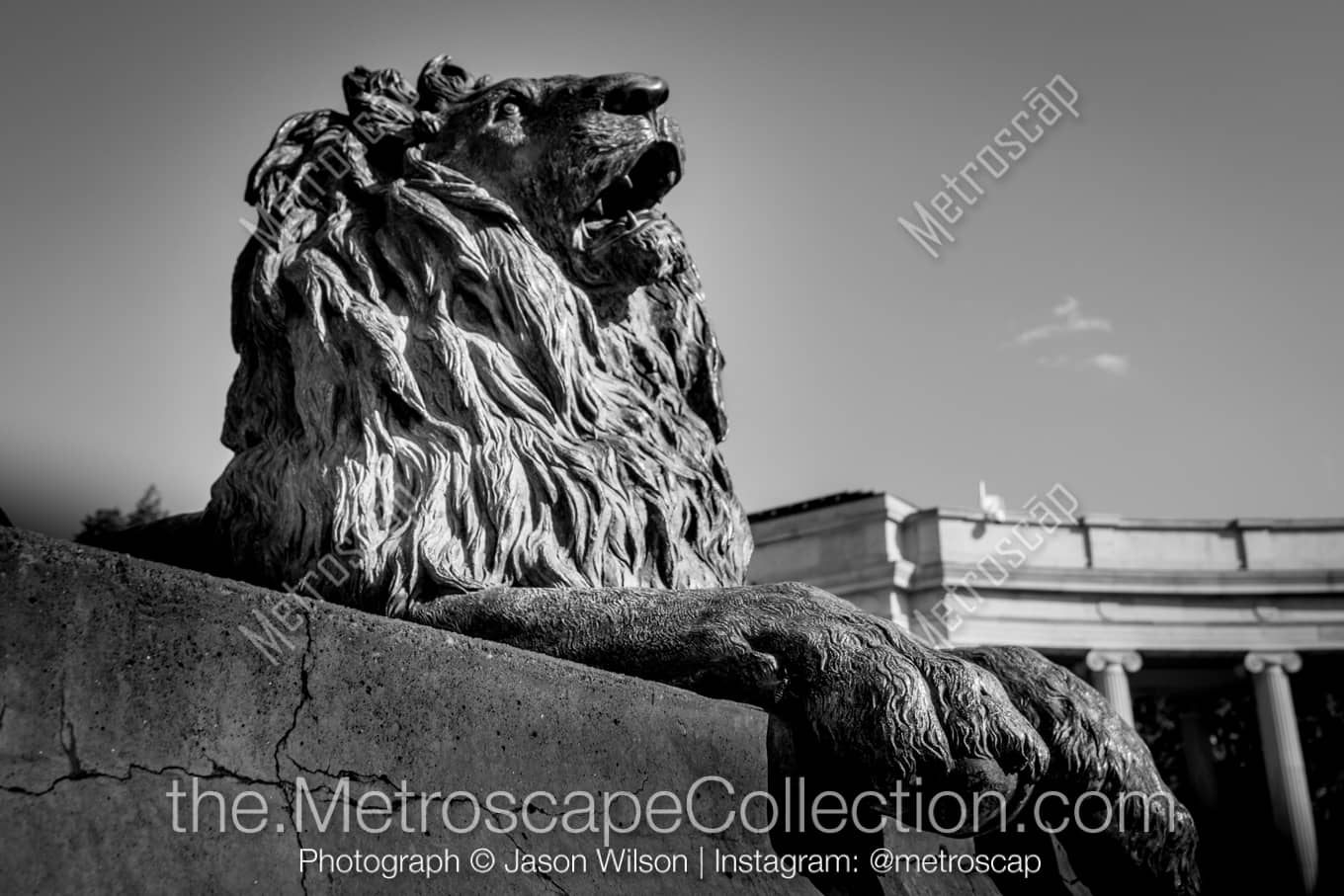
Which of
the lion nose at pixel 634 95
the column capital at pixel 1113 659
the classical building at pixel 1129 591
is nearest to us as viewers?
the lion nose at pixel 634 95

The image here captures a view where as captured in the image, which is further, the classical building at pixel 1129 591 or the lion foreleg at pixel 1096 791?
the classical building at pixel 1129 591

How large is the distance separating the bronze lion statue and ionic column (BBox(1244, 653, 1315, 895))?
87.0 feet

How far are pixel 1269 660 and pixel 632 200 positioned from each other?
88.6 feet

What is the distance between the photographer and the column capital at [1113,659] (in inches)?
1035

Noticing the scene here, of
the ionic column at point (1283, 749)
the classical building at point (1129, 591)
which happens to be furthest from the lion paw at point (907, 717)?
the ionic column at point (1283, 749)

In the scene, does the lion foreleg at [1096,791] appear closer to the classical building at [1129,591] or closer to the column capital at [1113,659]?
the classical building at [1129,591]

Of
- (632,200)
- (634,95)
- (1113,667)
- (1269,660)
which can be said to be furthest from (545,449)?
(1269,660)

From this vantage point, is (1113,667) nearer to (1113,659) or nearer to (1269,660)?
(1113,659)

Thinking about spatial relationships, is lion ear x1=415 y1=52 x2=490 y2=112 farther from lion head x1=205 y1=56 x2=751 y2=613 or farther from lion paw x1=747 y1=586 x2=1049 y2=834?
lion paw x1=747 y1=586 x2=1049 y2=834

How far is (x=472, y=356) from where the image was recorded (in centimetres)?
362

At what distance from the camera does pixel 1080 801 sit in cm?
292

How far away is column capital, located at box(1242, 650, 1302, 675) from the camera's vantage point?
27188 mm

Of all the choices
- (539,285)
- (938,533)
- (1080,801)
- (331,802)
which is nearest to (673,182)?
(539,285)

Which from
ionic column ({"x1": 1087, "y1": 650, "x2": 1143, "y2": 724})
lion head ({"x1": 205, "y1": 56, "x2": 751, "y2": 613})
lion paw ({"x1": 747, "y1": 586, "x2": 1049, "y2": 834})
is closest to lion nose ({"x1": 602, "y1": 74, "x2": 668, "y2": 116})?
lion head ({"x1": 205, "y1": 56, "x2": 751, "y2": 613})
